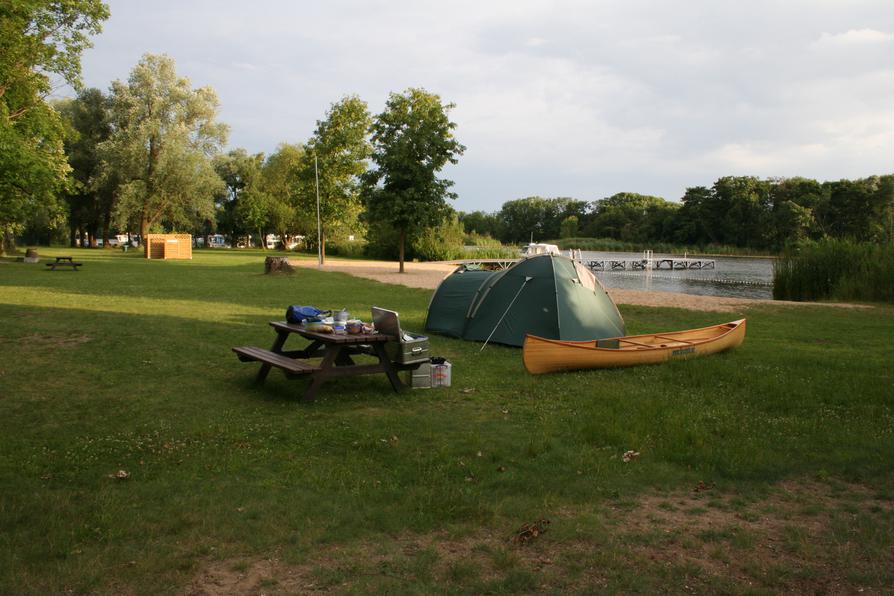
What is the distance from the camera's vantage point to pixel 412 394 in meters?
7.80

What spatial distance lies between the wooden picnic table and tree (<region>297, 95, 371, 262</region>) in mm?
40629

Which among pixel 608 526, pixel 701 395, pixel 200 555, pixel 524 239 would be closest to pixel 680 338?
pixel 701 395

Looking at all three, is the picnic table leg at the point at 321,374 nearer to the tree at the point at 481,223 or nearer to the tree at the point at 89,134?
the tree at the point at 89,134

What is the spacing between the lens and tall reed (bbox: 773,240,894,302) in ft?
68.5

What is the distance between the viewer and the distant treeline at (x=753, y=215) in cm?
6812

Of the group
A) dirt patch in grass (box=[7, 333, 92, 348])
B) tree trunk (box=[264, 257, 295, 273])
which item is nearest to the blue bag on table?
dirt patch in grass (box=[7, 333, 92, 348])

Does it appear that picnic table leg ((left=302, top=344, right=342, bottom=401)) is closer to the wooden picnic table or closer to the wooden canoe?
the wooden picnic table

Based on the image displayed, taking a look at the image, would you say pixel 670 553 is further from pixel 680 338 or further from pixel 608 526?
pixel 680 338

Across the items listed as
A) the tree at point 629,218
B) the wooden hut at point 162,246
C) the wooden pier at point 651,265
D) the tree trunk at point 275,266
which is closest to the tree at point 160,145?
the wooden hut at point 162,246

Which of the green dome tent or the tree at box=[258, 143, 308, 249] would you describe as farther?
the tree at box=[258, 143, 308, 249]

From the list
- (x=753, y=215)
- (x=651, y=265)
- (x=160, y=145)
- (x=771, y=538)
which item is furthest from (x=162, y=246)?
(x=753, y=215)

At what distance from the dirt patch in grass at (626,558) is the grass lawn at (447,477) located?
0.02 metres

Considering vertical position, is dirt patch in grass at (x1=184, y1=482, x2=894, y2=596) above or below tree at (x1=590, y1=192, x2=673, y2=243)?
below

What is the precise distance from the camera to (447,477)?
511 cm
